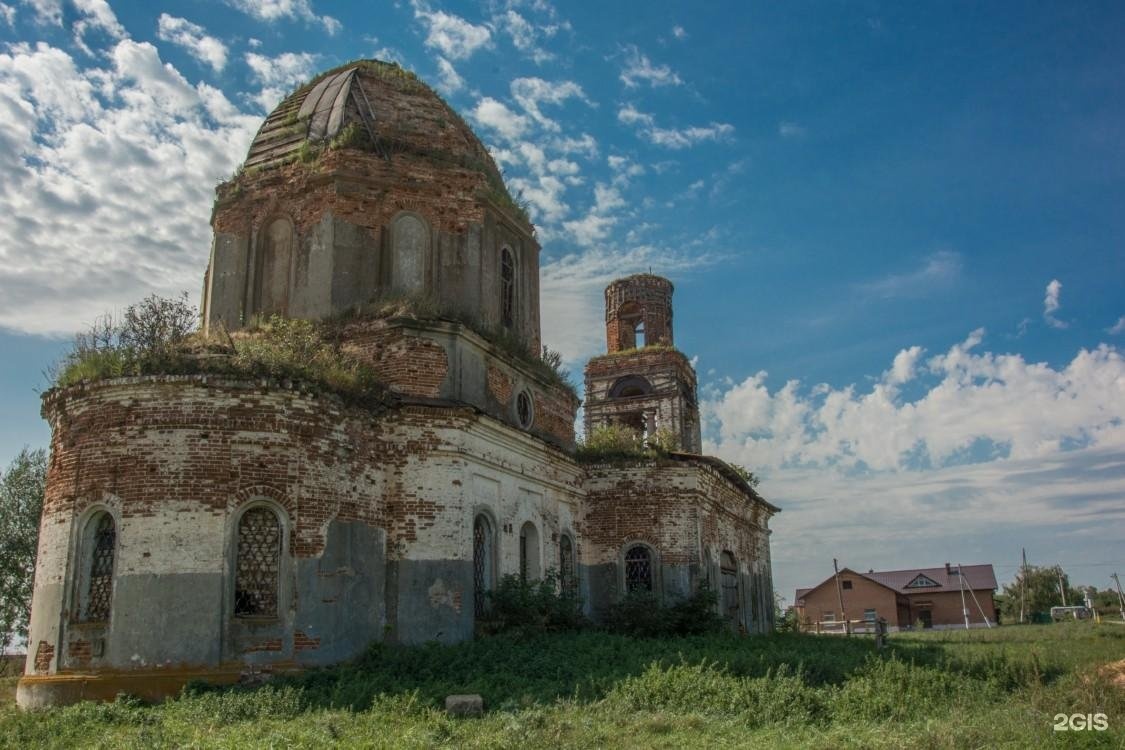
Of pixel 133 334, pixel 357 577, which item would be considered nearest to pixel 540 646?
pixel 357 577

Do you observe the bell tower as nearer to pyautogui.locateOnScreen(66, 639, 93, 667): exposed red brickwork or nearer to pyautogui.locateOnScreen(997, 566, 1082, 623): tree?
pyautogui.locateOnScreen(66, 639, 93, 667): exposed red brickwork

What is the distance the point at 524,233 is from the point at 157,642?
1110cm

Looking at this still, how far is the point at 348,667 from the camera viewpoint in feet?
39.8

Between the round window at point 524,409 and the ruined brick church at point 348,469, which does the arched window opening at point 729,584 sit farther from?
the round window at point 524,409

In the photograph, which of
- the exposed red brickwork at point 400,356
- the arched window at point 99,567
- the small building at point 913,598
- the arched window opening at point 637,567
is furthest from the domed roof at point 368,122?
the small building at point 913,598

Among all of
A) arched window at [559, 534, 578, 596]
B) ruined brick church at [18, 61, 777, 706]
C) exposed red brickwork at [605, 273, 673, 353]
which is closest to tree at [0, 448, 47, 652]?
ruined brick church at [18, 61, 777, 706]

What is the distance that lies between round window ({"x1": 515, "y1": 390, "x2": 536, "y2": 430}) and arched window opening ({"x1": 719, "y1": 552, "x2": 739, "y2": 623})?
694 cm

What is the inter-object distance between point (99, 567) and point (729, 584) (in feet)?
49.2

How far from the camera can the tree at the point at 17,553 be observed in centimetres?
2222

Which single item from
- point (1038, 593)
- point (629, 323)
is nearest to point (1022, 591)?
point (1038, 593)

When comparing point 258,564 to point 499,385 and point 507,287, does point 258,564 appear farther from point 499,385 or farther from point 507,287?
point 507,287

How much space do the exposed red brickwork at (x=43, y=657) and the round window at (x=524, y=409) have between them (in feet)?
27.9

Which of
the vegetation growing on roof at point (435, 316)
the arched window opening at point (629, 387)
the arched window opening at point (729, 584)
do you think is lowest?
the arched window opening at point (729, 584)

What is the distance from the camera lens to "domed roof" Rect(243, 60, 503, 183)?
17578mm
